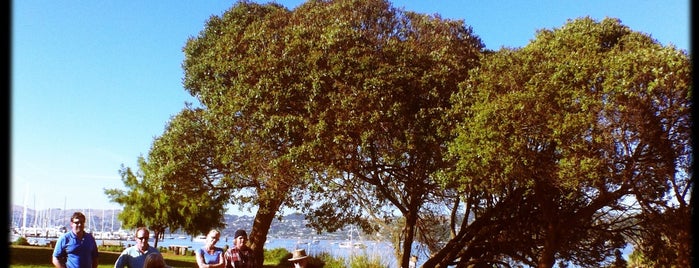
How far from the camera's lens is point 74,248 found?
8938 mm

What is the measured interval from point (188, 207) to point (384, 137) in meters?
25.1

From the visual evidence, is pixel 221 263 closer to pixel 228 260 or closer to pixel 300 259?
pixel 228 260

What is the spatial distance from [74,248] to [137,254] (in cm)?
104

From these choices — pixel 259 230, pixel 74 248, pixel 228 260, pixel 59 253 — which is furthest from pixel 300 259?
pixel 259 230

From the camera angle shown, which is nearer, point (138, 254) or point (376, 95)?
point (138, 254)

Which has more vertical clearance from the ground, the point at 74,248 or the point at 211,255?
the point at 74,248

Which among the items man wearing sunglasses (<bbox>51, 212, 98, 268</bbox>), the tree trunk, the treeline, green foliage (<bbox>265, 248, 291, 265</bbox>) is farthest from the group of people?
green foliage (<bbox>265, 248, 291, 265</bbox>)

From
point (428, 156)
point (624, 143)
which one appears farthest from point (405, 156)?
point (624, 143)

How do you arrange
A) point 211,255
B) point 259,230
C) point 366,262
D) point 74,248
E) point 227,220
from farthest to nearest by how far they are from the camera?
1. point 227,220
2. point 366,262
3. point 259,230
4. point 211,255
5. point 74,248

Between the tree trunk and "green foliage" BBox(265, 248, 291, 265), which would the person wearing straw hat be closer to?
the tree trunk

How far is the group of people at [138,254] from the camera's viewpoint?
867cm

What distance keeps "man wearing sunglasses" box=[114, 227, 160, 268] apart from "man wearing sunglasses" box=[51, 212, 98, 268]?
71 centimetres

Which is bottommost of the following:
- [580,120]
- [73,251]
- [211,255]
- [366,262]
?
[366,262]

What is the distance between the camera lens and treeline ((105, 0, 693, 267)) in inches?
549
